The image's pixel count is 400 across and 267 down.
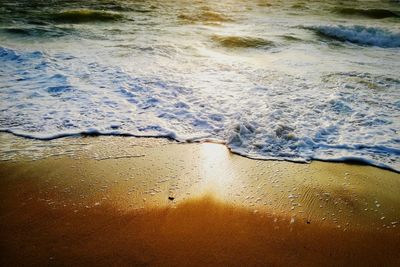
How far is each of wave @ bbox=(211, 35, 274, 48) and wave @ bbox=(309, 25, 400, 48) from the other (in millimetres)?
3097

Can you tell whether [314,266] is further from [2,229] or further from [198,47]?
[198,47]

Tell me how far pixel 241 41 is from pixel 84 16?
7.95m

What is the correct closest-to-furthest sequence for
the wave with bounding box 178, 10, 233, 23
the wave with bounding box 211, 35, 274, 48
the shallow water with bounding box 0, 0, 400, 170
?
the shallow water with bounding box 0, 0, 400, 170
the wave with bounding box 211, 35, 274, 48
the wave with bounding box 178, 10, 233, 23

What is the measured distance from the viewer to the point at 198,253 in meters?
2.58

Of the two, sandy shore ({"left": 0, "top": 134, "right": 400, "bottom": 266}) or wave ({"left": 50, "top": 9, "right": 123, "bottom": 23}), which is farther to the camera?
wave ({"left": 50, "top": 9, "right": 123, "bottom": 23})

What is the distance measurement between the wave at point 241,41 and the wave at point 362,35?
3097 mm

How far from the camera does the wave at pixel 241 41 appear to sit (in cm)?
1025

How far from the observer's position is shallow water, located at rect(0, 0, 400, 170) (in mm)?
4379

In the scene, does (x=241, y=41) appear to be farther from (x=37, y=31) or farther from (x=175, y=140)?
(x=175, y=140)

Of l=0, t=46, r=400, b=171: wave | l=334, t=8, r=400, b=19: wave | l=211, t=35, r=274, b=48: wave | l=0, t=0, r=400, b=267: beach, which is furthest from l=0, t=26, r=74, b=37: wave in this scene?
l=334, t=8, r=400, b=19: wave

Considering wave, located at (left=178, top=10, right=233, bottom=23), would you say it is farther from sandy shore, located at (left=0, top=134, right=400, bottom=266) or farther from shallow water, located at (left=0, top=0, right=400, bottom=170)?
sandy shore, located at (left=0, top=134, right=400, bottom=266)

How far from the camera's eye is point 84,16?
14.5 m

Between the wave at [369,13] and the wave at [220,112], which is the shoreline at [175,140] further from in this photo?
the wave at [369,13]

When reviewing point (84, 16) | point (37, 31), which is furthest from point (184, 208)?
point (84, 16)
